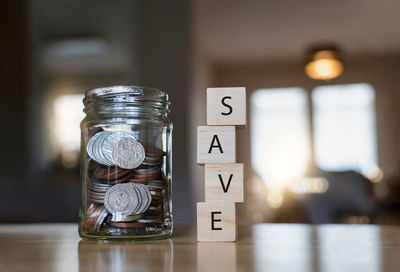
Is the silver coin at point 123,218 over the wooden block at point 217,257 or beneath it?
over

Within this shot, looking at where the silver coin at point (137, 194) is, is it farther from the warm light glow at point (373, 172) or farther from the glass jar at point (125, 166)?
the warm light glow at point (373, 172)

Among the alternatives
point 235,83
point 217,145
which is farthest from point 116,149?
point 235,83

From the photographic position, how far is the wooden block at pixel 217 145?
61cm

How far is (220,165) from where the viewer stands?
61 cm

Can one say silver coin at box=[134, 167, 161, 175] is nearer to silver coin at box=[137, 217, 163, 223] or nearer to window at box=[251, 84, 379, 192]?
silver coin at box=[137, 217, 163, 223]

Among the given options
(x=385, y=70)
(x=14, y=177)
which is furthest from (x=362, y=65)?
(x=14, y=177)

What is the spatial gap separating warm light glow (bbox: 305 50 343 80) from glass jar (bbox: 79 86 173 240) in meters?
4.32

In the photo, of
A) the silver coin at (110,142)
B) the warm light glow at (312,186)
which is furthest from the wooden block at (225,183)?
the warm light glow at (312,186)

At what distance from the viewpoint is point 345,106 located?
22.7 ft

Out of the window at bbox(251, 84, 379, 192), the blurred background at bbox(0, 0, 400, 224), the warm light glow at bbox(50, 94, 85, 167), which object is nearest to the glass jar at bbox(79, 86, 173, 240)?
the blurred background at bbox(0, 0, 400, 224)

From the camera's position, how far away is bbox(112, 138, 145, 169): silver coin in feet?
1.97

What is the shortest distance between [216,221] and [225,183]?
5cm

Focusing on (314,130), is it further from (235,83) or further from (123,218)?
(123,218)

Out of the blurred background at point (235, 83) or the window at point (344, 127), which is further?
the window at point (344, 127)
